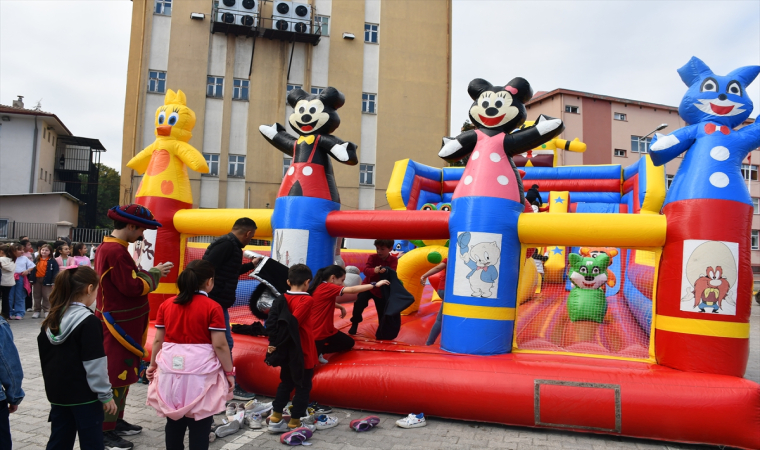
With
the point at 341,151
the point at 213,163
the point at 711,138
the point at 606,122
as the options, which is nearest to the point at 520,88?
the point at 711,138

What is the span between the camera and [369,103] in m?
20.4

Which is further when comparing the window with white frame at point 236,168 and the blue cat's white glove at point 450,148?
the window with white frame at point 236,168

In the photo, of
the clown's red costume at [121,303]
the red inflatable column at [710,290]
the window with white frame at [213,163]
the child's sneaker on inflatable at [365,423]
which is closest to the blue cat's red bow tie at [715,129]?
the red inflatable column at [710,290]

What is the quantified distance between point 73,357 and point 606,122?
1120 inches

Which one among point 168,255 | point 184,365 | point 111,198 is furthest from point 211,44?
point 111,198

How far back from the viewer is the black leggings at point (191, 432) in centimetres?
272

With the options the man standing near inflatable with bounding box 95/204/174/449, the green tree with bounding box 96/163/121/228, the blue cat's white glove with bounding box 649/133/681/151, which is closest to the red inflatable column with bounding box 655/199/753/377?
the blue cat's white glove with bounding box 649/133/681/151

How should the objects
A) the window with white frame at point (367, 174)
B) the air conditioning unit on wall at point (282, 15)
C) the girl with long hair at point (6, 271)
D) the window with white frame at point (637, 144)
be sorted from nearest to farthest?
1. the girl with long hair at point (6, 271)
2. the air conditioning unit on wall at point (282, 15)
3. the window with white frame at point (367, 174)
4. the window with white frame at point (637, 144)

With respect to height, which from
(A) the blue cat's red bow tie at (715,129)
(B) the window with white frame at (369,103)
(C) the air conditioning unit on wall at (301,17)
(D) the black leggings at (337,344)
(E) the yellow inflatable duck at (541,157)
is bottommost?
(D) the black leggings at (337,344)

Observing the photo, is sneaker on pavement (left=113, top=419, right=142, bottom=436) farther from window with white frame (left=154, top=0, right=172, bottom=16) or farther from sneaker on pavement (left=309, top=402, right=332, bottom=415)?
window with white frame (left=154, top=0, right=172, bottom=16)

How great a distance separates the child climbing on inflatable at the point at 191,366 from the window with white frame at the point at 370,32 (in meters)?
19.4

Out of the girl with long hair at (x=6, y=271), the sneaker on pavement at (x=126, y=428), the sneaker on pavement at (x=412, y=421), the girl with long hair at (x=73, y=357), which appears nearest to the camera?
the girl with long hair at (x=73, y=357)

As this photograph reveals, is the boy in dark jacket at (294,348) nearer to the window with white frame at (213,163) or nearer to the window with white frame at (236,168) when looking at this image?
the window with white frame at (236,168)

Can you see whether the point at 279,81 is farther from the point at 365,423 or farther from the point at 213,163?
the point at 365,423
